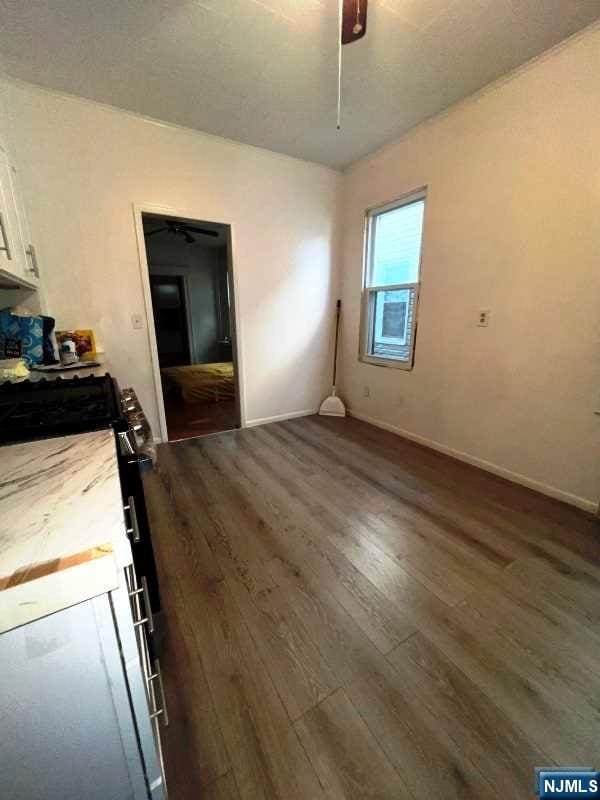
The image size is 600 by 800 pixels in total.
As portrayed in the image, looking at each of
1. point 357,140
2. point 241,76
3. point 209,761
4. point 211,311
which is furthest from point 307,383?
point 211,311

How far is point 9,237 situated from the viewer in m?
1.65

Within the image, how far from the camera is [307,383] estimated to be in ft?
12.3

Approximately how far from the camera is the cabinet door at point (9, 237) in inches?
62.0

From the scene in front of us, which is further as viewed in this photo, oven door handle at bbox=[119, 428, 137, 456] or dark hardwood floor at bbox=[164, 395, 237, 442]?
dark hardwood floor at bbox=[164, 395, 237, 442]

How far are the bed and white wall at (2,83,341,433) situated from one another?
3.87ft

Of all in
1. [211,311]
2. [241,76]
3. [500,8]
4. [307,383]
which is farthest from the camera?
[211,311]

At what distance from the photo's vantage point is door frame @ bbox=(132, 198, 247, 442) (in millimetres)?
2562

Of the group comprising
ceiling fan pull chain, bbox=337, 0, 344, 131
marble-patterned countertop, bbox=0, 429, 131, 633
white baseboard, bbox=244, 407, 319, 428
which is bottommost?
white baseboard, bbox=244, 407, 319, 428

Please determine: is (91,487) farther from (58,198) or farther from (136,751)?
(58,198)

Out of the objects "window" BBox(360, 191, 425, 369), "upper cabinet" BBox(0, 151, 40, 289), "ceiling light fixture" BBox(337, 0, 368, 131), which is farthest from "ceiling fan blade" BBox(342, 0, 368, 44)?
"upper cabinet" BBox(0, 151, 40, 289)

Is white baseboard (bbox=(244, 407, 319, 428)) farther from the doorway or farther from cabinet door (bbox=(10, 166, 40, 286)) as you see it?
cabinet door (bbox=(10, 166, 40, 286))

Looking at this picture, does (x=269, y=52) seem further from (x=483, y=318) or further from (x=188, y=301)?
A: (x=188, y=301)

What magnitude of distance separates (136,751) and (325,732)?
631mm

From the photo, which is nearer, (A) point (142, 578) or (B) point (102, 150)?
(A) point (142, 578)
